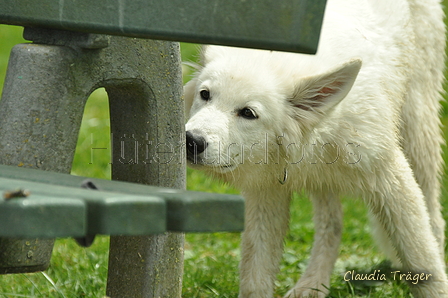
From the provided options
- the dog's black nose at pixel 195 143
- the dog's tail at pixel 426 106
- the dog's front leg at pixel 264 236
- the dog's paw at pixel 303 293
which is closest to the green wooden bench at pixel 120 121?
the dog's black nose at pixel 195 143

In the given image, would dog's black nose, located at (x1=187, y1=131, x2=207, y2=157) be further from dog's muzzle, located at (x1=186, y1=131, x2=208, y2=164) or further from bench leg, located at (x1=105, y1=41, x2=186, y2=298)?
bench leg, located at (x1=105, y1=41, x2=186, y2=298)

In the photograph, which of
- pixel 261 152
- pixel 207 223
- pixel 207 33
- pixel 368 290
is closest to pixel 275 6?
pixel 207 33

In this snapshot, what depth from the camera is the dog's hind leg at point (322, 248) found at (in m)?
3.56

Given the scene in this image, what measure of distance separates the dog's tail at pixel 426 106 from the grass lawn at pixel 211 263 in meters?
0.47

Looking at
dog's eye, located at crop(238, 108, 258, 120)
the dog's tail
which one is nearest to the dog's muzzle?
dog's eye, located at crop(238, 108, 258, 120)

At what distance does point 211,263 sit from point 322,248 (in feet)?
2.48

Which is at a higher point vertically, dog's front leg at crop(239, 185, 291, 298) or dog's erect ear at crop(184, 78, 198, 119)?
dog's erect ear at crop(184, 78, 198, 119)

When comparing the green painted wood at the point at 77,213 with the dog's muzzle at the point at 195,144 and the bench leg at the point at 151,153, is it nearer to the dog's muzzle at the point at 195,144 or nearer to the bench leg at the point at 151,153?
the bench leg at the point at 151,153

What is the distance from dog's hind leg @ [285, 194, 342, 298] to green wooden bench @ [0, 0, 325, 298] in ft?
3.69

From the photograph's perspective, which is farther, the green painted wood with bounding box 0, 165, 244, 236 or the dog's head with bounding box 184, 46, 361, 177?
the dog's head with bounding box 184, 46, 361, 177

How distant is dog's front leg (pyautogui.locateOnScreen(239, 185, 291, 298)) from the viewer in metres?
3.38

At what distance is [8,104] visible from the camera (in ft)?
7.43

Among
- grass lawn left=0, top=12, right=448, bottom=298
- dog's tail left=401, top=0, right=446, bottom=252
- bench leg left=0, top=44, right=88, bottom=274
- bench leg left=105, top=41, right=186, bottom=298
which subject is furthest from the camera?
dog's tail left=401, top=0, right=446, bottom=252

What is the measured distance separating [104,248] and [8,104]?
200 centimetres
